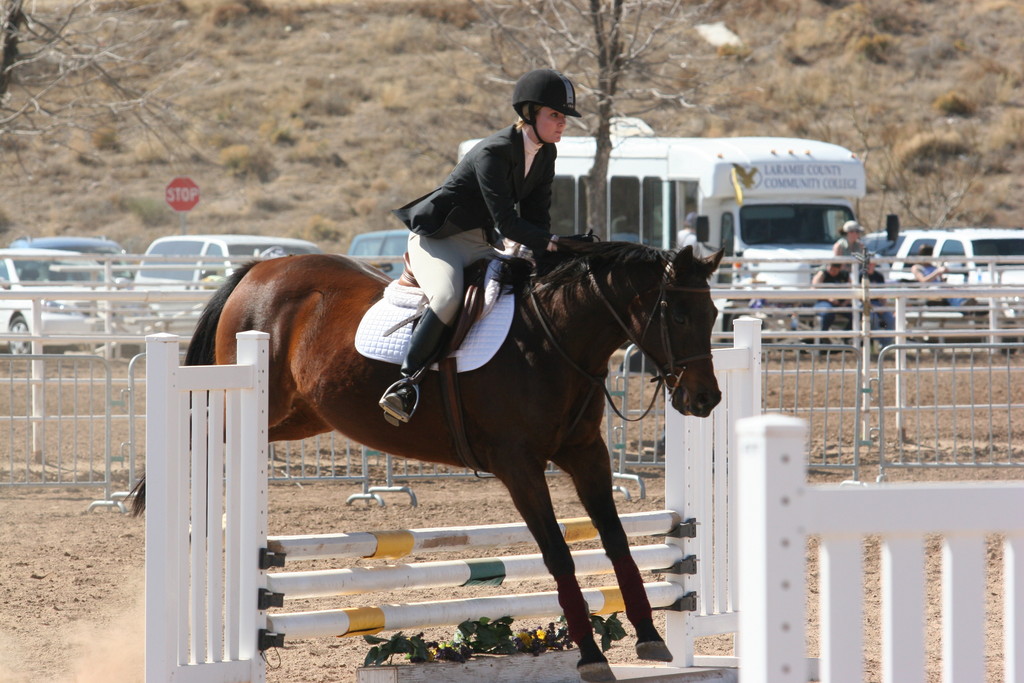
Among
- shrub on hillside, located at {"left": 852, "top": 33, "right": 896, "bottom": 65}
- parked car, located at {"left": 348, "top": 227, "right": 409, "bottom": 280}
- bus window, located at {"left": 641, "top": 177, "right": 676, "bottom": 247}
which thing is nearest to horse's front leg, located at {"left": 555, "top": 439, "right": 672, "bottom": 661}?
bus window, located at {"left": 641, "top": 177, "right": 676, "bottom": 247}

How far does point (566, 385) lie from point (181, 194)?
17288mm

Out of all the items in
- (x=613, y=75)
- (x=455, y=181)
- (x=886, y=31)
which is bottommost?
(x=455, y=181)

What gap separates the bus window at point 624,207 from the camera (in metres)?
19.3

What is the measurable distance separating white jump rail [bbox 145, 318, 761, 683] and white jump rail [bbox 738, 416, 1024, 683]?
2.55 meters

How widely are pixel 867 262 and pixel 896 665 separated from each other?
1084 cm

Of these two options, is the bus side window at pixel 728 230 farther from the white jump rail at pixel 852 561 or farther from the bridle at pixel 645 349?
the white jump rail at pixel 852 561

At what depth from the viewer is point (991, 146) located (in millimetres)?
35125

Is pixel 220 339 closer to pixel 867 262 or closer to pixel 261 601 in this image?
pixel 261 601

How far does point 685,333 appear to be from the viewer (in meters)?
4.65

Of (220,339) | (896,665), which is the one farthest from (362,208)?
(896,665)

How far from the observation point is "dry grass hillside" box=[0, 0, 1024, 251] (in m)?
33.5

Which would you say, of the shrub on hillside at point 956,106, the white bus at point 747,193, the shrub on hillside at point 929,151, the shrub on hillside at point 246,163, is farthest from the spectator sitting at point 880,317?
the shrub on hillside at point 246,163

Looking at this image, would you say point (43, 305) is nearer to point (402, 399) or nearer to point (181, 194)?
point (181, 194)

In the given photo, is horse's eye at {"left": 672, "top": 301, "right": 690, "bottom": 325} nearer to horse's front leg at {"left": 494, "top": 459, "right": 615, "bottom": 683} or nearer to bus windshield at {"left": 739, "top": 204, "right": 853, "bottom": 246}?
horse's front leg at {"left": 494, "top": 459, "right": 615, "bottom": 683}
